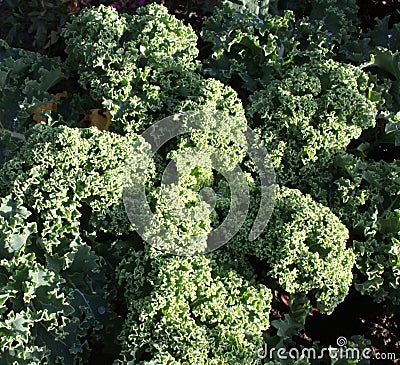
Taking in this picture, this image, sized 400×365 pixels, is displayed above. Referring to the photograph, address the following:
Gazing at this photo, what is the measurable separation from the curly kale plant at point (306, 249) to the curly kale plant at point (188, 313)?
21cm

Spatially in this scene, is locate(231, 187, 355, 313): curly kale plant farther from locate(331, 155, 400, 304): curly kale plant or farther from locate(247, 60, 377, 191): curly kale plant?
locate(247, 60, 377, 191): curly kale plant

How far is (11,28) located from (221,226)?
10.1 feet

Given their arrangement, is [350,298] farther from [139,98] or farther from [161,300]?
[139,98]

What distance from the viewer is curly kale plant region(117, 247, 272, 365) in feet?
10.5

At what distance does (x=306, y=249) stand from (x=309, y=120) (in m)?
0.92

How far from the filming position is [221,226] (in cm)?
356

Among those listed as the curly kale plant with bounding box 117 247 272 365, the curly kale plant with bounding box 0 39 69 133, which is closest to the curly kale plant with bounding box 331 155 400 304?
the curly kale plant with bounding box 117 247 272 365

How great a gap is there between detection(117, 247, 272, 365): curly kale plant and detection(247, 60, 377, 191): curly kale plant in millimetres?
869

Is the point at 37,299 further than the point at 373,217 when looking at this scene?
No

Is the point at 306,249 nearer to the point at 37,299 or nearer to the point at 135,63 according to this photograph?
the point at 37,299

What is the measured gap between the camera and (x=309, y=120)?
12.8ft

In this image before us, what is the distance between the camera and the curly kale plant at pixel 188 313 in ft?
10.5

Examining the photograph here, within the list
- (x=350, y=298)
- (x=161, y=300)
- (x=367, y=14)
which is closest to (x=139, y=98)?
(x=161, y=300)

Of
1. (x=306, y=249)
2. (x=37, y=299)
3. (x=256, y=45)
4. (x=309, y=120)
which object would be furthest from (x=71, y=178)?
(x=256, y=45)
